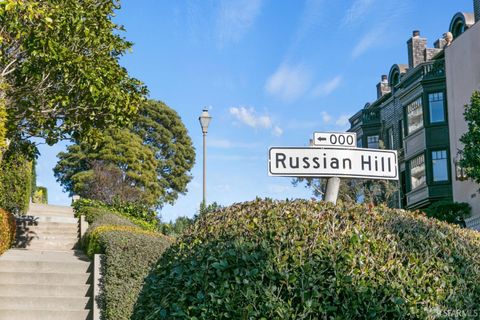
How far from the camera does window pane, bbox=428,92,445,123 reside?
118 ft

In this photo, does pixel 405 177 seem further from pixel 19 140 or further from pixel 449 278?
pixel 449 278

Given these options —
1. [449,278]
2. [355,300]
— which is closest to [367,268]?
[355,300]

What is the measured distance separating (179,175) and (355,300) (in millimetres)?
54427

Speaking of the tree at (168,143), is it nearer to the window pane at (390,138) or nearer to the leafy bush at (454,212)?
the window pane at (390,138)

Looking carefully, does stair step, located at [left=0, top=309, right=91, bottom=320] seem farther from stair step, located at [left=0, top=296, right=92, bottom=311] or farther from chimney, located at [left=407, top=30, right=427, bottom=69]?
chimney, located at [left=407, top=30, right=427, bottom=69]

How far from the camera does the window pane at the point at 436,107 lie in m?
36.0

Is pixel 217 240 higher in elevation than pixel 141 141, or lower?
lower

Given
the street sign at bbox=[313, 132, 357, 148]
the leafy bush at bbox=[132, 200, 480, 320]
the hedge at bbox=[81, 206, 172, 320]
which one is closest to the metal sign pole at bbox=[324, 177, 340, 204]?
the street sign at bbox=[313, 132, 357, 148]

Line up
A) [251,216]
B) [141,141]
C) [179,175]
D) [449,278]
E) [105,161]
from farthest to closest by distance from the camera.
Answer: [179,175] → [141,141] → [105,161] → [251,216] → [449,278]

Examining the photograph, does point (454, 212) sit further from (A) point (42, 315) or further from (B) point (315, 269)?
(B) point (315, 269)

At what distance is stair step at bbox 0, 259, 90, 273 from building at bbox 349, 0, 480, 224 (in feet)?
70.7

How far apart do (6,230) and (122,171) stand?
112ft

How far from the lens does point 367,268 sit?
206 inches

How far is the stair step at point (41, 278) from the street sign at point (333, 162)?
9505mm
